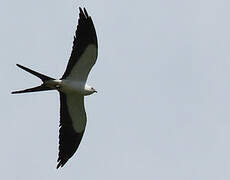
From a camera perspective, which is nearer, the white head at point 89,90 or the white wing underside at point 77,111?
the white head at point 89,90

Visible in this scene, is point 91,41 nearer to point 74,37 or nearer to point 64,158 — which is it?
point 74,37

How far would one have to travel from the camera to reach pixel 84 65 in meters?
27.3

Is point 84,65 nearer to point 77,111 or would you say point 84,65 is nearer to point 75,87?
point 75,87

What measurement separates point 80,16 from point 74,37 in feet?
2.34

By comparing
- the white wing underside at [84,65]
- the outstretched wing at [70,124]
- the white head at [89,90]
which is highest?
the white wing underside at [84,65]

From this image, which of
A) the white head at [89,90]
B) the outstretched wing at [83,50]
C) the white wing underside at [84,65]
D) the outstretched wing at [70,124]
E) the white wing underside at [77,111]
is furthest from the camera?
the white wing underside at [77,111]

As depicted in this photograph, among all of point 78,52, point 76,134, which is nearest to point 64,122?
point 76,134

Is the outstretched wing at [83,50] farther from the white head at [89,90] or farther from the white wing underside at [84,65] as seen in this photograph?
the white head at [89,90]

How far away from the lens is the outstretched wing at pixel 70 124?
27.5 m

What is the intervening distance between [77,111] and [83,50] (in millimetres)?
2288

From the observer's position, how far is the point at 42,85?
2695 cm

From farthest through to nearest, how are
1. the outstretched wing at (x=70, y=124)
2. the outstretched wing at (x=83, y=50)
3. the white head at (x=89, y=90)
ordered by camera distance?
the white head at (x=89, y=90)
the outstretched wing at (x=70, y=124)
the outstretched wing at (x=83, y=50)

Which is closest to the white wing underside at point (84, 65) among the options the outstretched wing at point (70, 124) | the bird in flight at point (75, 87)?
the bird in flight at point (75, 87)

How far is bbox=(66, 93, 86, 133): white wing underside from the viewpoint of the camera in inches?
1096
